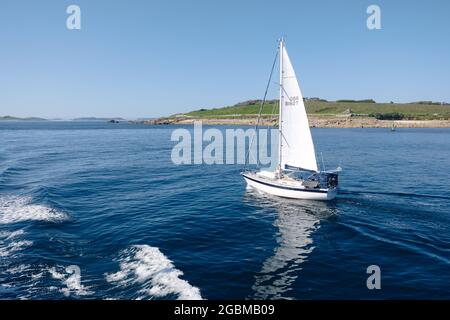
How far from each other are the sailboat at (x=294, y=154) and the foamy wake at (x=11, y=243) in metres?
26.4

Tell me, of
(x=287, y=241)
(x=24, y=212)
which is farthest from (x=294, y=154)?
(x=24, y=212)

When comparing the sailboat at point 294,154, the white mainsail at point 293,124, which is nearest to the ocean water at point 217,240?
the sailboat at point 294,154

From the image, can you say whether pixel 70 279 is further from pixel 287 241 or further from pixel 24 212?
pixel 24 212

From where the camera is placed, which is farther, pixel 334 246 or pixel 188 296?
pixel 334 246

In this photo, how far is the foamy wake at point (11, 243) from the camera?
25.9 m

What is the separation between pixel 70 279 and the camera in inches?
853

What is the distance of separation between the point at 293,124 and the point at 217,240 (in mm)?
19357

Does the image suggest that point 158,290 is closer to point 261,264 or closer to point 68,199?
point 261,264

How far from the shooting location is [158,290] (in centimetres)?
2038

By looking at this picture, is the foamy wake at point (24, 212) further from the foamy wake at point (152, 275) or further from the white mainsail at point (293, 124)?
the white mainsail at point (293, 124)

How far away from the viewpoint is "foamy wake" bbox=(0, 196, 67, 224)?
34.0 m

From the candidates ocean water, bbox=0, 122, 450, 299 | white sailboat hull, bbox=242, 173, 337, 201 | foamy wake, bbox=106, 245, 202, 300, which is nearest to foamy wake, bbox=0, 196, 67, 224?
ocean water, bbox=0, 122, 450, 299
